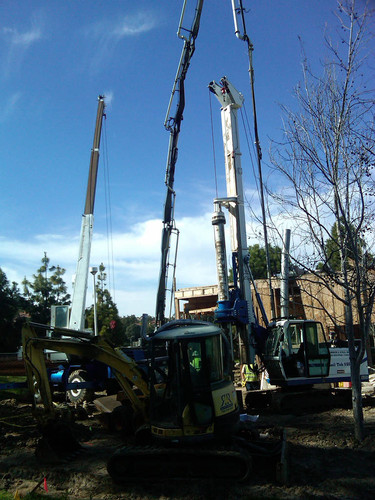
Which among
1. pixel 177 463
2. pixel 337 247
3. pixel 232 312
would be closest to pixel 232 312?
pixel 232 312

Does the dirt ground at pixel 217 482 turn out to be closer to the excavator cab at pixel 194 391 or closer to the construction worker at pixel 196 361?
the excavator cab at pixel 194 391

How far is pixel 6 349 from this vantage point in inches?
1412

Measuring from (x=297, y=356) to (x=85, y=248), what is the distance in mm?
9017

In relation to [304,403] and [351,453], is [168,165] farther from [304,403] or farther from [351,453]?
[351,453]

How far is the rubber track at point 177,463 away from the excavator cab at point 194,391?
0.85ft

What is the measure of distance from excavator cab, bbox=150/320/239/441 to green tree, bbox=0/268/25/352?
99.8ft

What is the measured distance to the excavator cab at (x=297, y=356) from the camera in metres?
13.4

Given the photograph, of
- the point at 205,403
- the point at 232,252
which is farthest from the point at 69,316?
the point at 205,403

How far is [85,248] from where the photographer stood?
18094 millimetres

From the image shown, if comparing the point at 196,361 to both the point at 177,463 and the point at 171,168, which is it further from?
the point at 171,168

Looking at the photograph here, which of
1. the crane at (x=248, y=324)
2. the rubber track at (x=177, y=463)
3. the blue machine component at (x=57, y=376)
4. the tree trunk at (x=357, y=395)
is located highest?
the crane at (x=248, y=324)

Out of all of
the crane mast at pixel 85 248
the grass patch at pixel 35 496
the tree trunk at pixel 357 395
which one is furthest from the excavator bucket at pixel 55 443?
the crane mast at pixel 85 248

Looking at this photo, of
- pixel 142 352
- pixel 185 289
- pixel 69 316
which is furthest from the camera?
pixel 185 289

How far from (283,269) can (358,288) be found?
5105 millimetres
